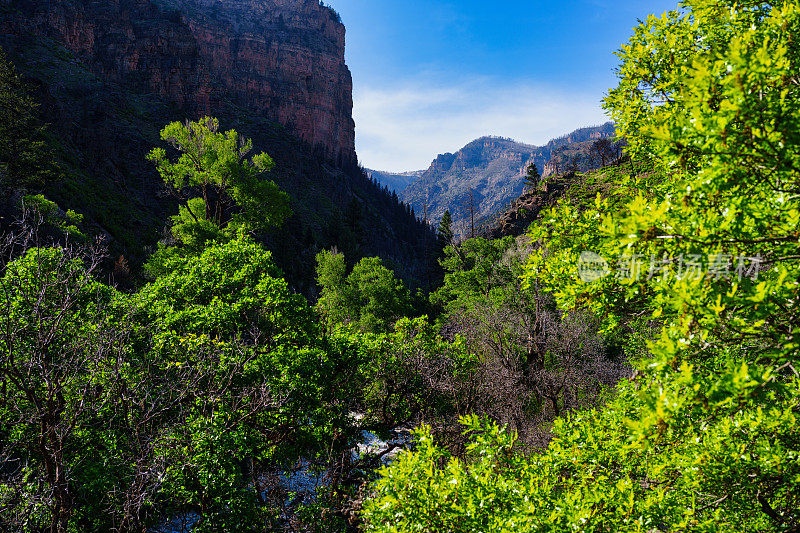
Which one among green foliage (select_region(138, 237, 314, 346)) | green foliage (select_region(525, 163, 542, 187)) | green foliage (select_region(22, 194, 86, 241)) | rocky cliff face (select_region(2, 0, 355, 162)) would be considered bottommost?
green foliage (select_region(138, 237, 314, 346))

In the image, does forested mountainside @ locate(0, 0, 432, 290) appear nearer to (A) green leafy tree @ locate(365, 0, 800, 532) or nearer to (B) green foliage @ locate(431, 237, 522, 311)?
(B) green foliage @ locate(431, 237, 522, 311)

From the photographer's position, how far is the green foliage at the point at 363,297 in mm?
26938

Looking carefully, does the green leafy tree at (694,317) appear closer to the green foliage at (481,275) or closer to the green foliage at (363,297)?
the green foliage at (481,275)

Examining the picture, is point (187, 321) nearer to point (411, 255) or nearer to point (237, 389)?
point (237, 389)

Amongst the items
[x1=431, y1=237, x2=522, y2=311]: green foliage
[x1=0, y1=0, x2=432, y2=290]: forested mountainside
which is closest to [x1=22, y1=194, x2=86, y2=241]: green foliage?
[x1=0, y1=0, x2=432, y2=290]: forested mountainside

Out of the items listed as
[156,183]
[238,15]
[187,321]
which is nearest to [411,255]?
[156,183]

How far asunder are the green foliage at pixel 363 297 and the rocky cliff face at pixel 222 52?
223 ft

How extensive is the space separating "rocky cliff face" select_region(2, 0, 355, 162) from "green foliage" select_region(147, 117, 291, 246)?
69672mm

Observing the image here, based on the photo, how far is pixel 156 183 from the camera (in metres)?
52.4

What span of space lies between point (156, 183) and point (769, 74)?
206 ft

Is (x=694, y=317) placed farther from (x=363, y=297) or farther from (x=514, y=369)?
(x=363, y=297)

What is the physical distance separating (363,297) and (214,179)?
14.7 metres

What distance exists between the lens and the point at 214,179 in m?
16.6

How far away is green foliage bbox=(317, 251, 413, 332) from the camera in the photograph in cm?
2694
